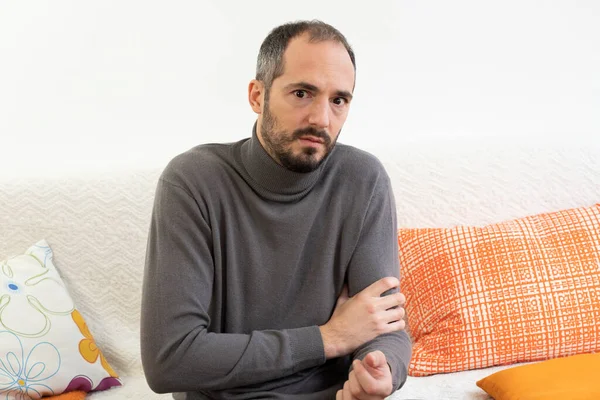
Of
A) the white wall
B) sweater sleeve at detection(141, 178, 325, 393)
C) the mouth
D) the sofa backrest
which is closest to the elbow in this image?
sweater sleeve at detection(141, 178, 325, 393)

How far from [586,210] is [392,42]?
83 cm

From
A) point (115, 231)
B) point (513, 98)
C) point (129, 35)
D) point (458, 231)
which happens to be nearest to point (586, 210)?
point (458, 231)

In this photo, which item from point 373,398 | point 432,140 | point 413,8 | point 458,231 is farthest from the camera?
point 413,8

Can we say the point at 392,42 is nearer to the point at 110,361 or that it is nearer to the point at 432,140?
the point at 432,140

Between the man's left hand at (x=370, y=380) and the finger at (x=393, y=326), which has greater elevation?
the finger at (x=393, y=326)

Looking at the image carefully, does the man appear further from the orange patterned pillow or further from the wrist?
the orange patterned pillow

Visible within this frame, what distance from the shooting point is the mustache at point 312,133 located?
1427mm

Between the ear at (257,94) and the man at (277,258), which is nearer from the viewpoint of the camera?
the man at (277,258)

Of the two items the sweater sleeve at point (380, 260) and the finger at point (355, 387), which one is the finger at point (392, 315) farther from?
the finger at point (355, 387)

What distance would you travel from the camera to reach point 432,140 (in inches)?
87.3

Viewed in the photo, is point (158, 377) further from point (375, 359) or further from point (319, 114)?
point (319, 114)

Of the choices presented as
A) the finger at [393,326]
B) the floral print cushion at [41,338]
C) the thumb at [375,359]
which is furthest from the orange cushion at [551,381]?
the floral print cushion at [41,338]

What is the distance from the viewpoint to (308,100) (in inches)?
56.6

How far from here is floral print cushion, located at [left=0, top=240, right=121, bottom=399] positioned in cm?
176
